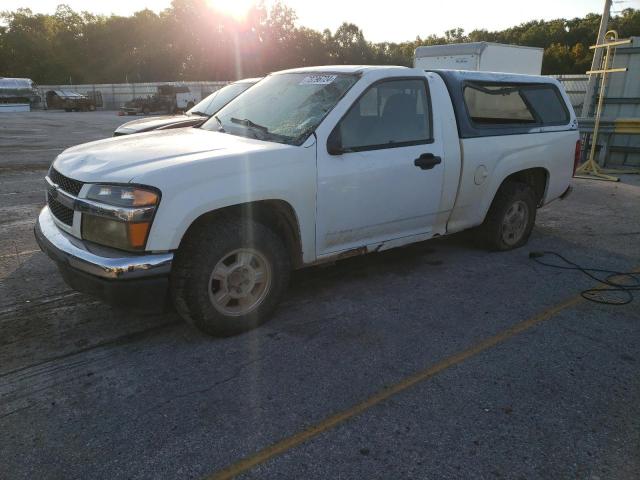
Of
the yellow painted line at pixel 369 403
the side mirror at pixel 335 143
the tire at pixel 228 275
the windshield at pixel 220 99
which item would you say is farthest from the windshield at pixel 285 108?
the windshield at pixel 220 99

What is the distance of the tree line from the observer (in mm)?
64906

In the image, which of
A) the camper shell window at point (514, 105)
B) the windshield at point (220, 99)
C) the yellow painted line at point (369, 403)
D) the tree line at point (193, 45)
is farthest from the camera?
the tree line at point (193, 45)

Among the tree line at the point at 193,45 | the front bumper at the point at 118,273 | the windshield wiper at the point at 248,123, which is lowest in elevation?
the front bumper at the point at 118,273

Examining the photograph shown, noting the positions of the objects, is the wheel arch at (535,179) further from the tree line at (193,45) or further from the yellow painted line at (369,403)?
the tree line at (193,45)

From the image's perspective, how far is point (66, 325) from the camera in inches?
141

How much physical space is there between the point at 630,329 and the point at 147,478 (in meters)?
3.40

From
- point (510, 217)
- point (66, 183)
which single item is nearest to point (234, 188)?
point (66, 183)

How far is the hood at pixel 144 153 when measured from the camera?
10.2 ft

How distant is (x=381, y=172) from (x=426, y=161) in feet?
1.66

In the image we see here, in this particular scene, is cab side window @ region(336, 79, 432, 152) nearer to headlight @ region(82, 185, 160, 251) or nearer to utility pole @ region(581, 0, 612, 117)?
headlight @ region(82, 185, 160, 251)

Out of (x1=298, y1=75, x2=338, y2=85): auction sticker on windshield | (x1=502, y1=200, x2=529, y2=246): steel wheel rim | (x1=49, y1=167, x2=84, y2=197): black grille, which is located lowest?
(x1=502, y1=200, x2=529, y2=246): steel wheel rim

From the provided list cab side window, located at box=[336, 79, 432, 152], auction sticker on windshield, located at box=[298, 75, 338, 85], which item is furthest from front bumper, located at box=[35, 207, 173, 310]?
auction sticker on windshield, located at box=[298, 75, 338, 85]

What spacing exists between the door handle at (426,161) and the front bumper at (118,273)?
215 centimetres

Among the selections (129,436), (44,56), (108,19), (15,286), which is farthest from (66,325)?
(108,19)
